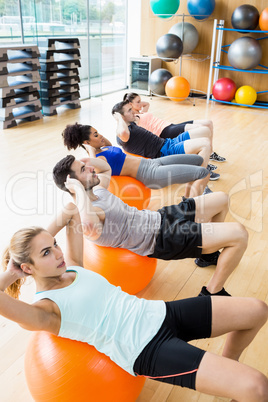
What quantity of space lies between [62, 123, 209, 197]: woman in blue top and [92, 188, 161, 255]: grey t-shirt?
612 millimetres

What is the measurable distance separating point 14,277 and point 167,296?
0.95 meters

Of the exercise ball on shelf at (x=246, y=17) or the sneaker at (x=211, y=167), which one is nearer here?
the sneaker at (x=211, y=167)

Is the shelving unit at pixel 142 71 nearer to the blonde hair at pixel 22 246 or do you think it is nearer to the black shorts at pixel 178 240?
the black shorts at pixel 178 240

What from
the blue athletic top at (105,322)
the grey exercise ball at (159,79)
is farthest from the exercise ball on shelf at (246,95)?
the blue athletic top at (105,322)

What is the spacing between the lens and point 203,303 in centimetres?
127

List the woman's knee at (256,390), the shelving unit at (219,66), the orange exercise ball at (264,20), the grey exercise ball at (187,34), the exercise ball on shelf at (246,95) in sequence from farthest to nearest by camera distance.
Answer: the grey exercise ball at (187,34)
the exercise ball on shelf at (246,95)
the shelving unit at (219,66)
the orange exercise ball at (264,20)
the woman's knee at (256,390)

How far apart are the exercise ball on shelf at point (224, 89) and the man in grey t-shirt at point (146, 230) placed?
4.68 metres

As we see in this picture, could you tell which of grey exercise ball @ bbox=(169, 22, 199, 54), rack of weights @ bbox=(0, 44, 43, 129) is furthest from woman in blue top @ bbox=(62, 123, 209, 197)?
grey exercise ball @ bbox=(169, 22, 199, 54)

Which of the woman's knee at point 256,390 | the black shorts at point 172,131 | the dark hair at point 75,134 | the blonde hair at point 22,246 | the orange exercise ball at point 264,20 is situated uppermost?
the orange exercise ball at point 264,20

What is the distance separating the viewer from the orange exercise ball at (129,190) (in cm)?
228

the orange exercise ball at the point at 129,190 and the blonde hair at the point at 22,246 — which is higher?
the blonde hair at the point at 22,246

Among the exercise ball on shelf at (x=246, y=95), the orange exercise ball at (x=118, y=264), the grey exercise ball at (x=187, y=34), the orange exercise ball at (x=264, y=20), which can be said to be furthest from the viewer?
the grey exercise ball at (x=187, y=34)

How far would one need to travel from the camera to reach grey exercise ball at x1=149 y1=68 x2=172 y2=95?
6246 millimetres

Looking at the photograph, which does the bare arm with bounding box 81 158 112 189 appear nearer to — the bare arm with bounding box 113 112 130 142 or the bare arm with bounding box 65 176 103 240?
the bare arm with bounding box 65 176 103 240
